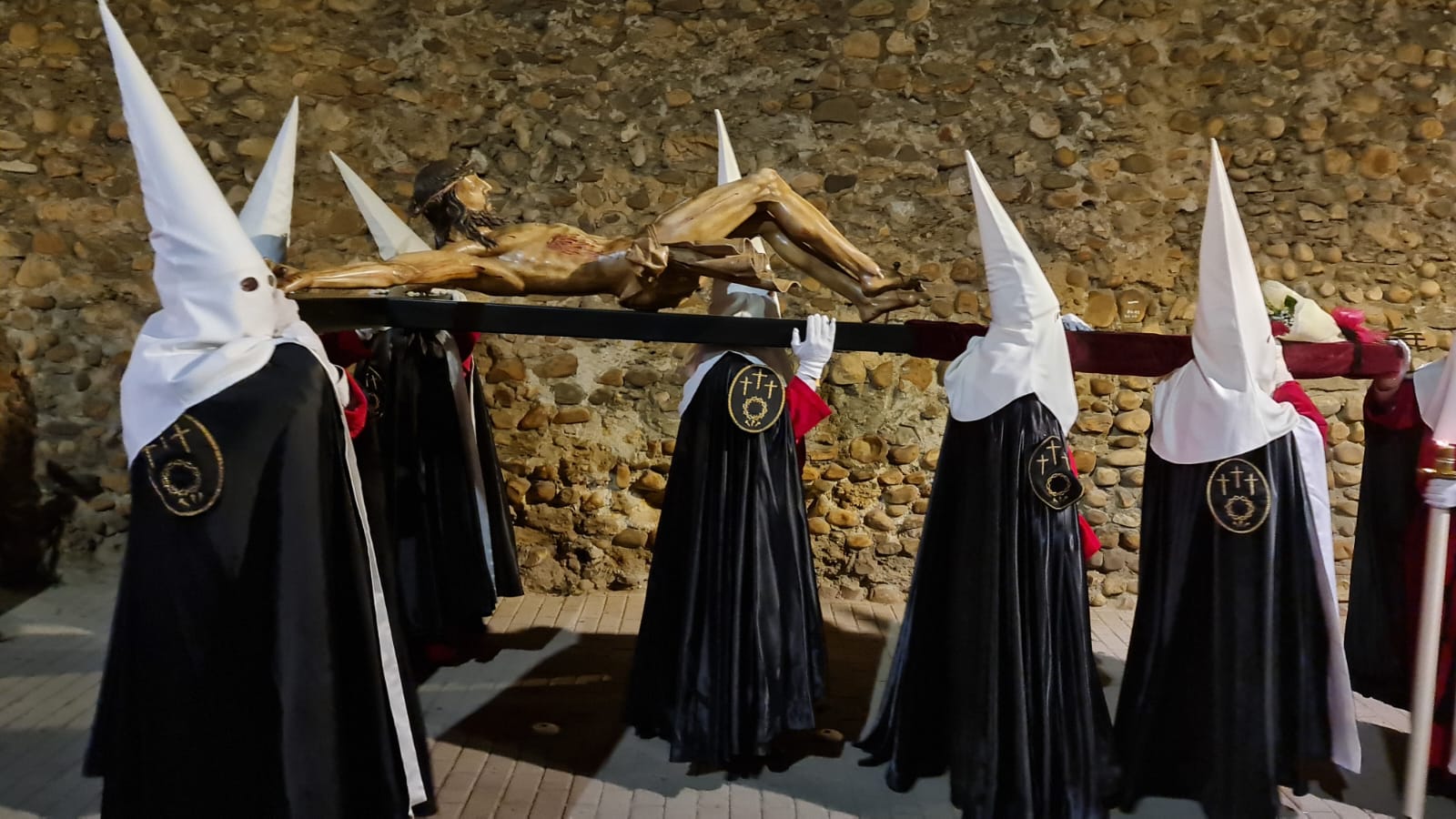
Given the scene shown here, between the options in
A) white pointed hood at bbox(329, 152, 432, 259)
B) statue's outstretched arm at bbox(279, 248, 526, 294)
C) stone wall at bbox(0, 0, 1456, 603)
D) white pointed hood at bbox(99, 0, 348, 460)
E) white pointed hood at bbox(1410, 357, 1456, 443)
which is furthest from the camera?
stone wall at bbox(0, 0, 1456, 603)

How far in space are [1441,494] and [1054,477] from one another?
107 centimetres

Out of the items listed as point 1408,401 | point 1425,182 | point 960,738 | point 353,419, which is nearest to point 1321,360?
point 1408,401

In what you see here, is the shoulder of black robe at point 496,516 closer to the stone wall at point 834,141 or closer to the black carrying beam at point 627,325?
the stone wall at point 834,141

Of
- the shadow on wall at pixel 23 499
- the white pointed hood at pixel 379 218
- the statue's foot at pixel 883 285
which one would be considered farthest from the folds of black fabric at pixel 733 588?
the shadow on wall at pixel 23 499

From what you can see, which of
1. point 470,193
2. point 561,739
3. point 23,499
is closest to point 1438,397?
point 561,739

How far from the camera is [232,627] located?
1785mm

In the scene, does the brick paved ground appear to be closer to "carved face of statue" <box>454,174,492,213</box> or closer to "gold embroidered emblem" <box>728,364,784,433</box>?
"gold embroidered emblem" <box>728,364,784,433</box>

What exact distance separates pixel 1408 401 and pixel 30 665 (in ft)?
16.1

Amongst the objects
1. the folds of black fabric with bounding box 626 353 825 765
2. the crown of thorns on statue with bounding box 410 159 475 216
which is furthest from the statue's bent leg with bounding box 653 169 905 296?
the crown of thorns on statue with bounding box 410 159 475 216

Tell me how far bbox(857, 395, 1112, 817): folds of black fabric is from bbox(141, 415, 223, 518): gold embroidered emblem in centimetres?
175

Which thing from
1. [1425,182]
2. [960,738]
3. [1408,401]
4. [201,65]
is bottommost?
[960,738]

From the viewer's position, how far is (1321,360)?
8.32 ft

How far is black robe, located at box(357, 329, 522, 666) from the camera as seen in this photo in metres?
3.35

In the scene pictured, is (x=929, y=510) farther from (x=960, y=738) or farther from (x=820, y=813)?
(x=820, y=813)
